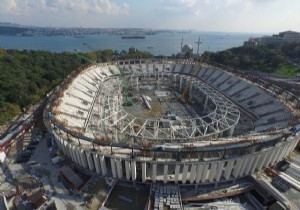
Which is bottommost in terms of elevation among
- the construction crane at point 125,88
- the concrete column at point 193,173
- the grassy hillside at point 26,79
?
the construction crane at point 125,88

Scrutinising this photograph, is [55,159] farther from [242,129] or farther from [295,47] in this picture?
[295,47]

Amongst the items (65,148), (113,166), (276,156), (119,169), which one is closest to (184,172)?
(119,169)

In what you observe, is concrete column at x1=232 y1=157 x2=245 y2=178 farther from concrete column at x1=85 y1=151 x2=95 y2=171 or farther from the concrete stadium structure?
concrete column at x1=85 y1=151 x2=95 y2=171

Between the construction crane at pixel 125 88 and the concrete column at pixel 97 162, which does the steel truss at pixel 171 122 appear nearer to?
the construction crane at pixel 125 88

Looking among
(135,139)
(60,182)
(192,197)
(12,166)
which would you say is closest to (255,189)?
(192,197)

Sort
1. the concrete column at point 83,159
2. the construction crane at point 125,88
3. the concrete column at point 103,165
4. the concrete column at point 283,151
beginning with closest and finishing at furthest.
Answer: the concrete column at point 103,165 < the concrete column at point 83,159 < the concrete column at point 283,151 < the construction crane at point 125,88

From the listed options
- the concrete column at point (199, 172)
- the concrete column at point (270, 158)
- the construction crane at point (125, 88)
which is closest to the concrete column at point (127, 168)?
the concrete column at point (199, 172)

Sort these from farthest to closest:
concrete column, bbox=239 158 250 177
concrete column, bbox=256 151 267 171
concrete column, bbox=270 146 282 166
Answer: concrete column, bbox=270 146 282 166 < concrete column, bbox=256 151 267 171 < concrete column, bbox=239 158 250 177

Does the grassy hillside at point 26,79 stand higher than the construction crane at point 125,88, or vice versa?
the grassy hillside at point 26,79

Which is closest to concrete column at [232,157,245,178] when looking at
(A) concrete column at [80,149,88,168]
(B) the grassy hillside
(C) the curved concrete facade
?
(C) the curved concrete facade
